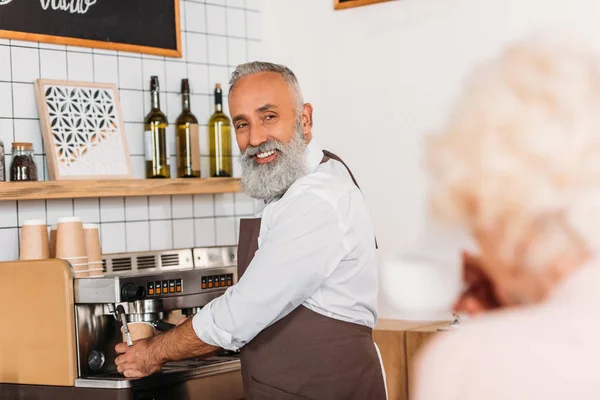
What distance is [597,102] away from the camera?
0.42 m

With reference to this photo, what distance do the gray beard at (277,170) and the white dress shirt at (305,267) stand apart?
5 cm

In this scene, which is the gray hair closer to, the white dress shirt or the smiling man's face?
the smiling man's face

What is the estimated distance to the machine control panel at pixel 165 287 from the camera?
249cm

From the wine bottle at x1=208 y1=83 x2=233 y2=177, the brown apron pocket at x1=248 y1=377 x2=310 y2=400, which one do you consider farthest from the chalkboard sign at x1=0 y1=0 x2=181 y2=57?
the brown apron pocket at x1=248 y1=377 x2=310 y2=400

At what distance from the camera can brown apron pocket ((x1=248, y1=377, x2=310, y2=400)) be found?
6.90 feet

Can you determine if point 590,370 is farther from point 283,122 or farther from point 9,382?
point 9,382

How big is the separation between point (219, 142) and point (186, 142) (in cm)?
17

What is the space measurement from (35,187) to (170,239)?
736mm

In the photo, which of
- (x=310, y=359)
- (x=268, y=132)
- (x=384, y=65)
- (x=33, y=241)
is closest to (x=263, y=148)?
(x=268, y=132)

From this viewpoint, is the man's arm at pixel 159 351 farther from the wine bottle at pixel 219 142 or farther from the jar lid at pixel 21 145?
the wine bottle at pixel 219 142

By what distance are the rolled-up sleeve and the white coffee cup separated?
1.56 meters

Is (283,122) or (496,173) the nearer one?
(496,173)

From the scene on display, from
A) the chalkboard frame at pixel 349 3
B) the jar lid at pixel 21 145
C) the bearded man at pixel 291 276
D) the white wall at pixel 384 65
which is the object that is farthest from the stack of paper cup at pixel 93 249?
the chalkboard frame at pixel 349 3

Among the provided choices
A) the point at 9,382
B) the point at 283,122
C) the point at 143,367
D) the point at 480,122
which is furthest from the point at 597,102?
the point at 9,382
